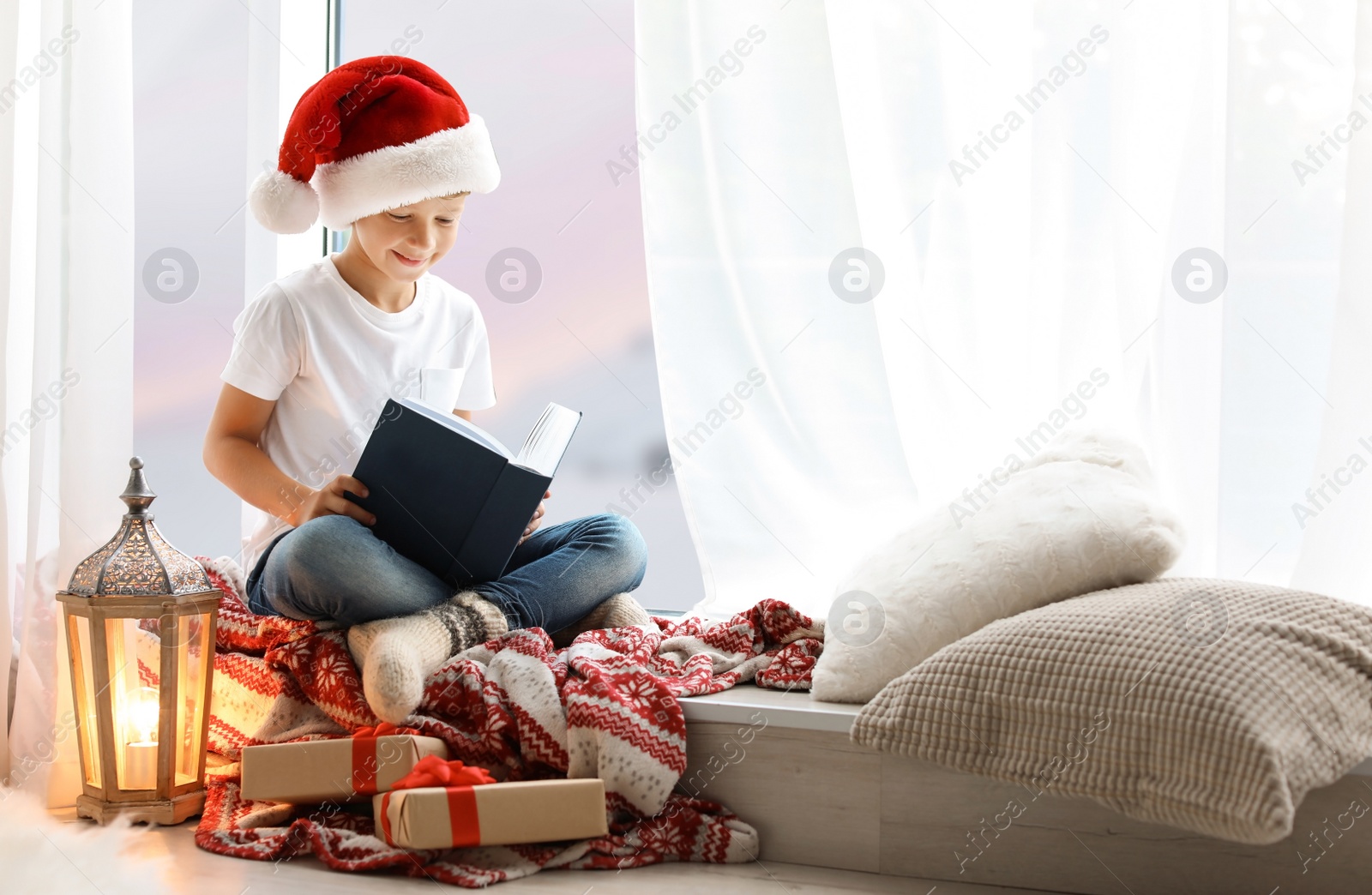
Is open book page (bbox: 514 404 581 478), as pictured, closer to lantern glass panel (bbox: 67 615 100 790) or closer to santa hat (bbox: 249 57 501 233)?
santa hat (bbox: 249 57 501 233)

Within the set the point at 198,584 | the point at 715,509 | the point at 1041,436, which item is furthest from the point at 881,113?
the point at 198,584

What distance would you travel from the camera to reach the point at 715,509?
173 cm

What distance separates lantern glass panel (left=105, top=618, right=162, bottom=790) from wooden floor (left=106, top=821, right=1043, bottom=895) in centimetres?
9

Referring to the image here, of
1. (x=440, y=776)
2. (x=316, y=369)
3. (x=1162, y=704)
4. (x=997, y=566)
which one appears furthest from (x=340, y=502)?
(x=1162, y=704)

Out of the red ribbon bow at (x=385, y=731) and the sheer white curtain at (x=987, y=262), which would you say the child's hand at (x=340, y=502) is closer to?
the red ribbon bow at (x=385, y=731)

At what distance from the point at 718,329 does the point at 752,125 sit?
0.33 m

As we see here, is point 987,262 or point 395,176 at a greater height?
point 395,176

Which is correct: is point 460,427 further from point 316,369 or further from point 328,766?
point 328,766

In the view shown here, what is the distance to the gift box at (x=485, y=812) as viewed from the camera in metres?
1.00

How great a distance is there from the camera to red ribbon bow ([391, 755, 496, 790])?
3.40ft

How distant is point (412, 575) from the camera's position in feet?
4.08

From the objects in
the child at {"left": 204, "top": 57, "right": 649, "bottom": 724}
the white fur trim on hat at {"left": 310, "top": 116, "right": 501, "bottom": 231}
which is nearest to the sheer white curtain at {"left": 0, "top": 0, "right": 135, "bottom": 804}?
the child at {"left": 204, "top": 57, "right": 649, "bottom": 724}

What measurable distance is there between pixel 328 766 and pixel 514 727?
0.63 feet

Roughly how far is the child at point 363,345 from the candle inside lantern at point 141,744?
0.57 feet
